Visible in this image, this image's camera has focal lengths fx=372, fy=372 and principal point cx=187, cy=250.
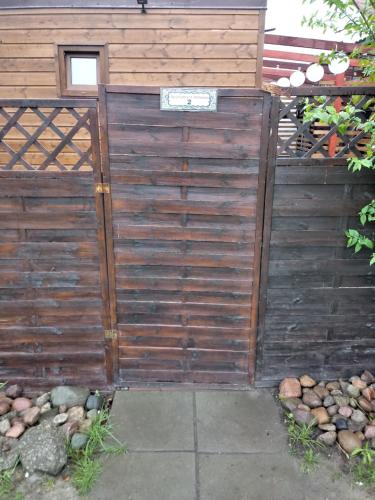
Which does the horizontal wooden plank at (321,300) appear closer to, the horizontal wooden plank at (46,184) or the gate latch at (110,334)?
the gate latch at (110,334)

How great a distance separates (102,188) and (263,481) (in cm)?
239

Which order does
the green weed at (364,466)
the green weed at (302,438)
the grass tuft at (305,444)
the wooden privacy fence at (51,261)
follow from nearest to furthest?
the green weed at (364,466)
the grass tuft at (305,444)
the green weed at (302,438)
the wooden privacy fence at (51,261)

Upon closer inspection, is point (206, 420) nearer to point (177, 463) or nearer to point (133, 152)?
point (177, 463)

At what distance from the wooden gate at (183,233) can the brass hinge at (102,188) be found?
38 millimetres

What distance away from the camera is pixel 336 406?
120 inches

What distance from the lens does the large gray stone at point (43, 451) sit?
253 cm

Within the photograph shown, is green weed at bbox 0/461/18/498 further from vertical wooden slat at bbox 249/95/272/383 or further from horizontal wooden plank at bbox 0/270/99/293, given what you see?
vertical wooden slat at bbox 249/95/272/383

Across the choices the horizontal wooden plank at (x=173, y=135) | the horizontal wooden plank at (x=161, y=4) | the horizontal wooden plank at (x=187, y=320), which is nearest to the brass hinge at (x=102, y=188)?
the horizontal wooden plank at (x=173, y=135)

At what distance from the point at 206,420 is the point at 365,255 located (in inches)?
73.9

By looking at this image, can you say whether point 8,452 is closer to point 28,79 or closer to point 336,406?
point 336,406

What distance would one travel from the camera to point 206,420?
2998mm

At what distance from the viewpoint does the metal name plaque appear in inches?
107

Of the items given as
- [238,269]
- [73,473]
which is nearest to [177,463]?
[73,473]

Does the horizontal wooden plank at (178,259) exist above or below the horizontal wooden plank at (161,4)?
below
